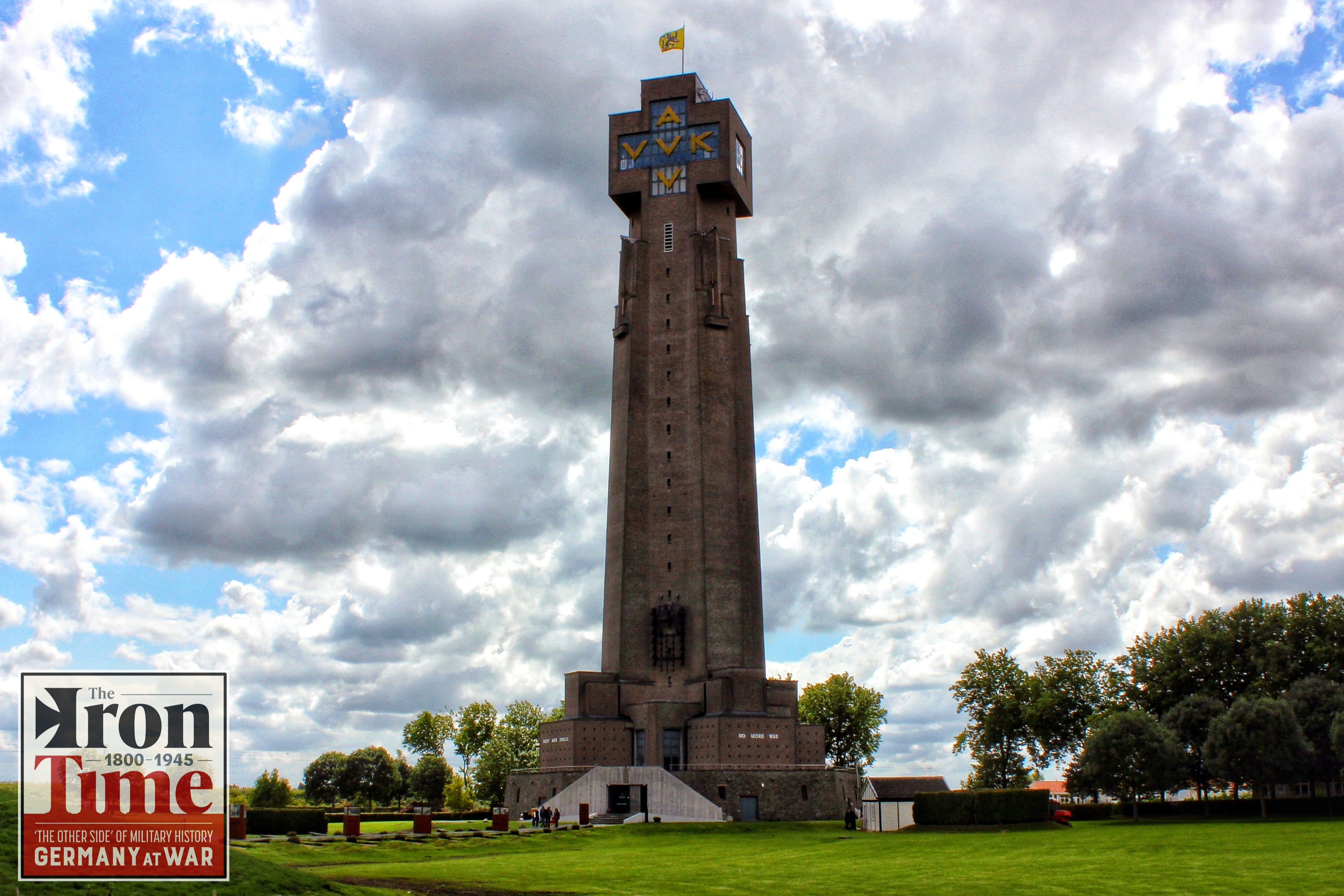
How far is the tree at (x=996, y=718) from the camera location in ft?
302

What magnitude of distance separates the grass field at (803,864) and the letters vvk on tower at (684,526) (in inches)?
692

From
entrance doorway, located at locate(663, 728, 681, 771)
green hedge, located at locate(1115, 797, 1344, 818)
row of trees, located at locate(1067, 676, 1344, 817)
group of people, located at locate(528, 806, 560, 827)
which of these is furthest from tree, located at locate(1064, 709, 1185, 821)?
group of people, located at locate(528, 806, 560, 827)

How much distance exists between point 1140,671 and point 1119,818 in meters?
15.6

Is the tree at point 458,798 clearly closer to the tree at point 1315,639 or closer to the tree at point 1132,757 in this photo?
the tree at point 1132,757

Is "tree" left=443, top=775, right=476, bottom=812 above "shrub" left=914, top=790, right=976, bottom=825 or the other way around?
the other way around

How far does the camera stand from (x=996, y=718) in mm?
92062

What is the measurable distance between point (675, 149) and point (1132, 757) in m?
53.2

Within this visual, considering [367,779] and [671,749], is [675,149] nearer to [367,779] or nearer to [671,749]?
[671,749]

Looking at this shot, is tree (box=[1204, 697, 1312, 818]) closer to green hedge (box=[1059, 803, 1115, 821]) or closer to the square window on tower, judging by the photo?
green hedge (box=[1059, 803, 1115, 821])

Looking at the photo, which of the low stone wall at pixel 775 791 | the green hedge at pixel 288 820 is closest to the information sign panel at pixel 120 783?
the green hedge at pixel 288 820

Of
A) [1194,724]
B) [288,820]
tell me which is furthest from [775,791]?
[288,820]

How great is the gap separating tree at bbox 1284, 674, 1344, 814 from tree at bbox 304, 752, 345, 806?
82139mm

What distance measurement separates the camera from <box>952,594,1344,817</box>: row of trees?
64938 millimetres

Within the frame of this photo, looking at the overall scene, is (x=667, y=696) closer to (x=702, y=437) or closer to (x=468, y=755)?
(x=702, y=437)
